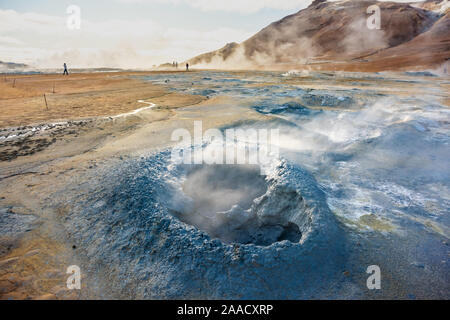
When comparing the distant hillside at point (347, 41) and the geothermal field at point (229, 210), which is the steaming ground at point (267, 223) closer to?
the geothermal field at point (229, 210)

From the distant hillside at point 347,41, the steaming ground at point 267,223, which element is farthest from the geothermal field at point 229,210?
the distant hillside at point 347,41

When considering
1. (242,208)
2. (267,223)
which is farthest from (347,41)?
(267,223)

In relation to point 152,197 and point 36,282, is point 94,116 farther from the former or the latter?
point 36,282

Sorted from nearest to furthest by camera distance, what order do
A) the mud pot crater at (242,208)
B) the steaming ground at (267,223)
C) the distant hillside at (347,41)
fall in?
the steaming ground at (267,223)
the mud pot crater at (242,208)
the distant hillside at (347,41)

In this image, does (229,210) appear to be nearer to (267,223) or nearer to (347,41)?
(267,223)

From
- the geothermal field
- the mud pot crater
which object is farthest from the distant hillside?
the mud pot crater

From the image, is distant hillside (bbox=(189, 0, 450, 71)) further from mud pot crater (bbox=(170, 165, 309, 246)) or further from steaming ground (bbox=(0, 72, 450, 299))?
mud pot crater (bbox=(170, 165, 309, 246))
